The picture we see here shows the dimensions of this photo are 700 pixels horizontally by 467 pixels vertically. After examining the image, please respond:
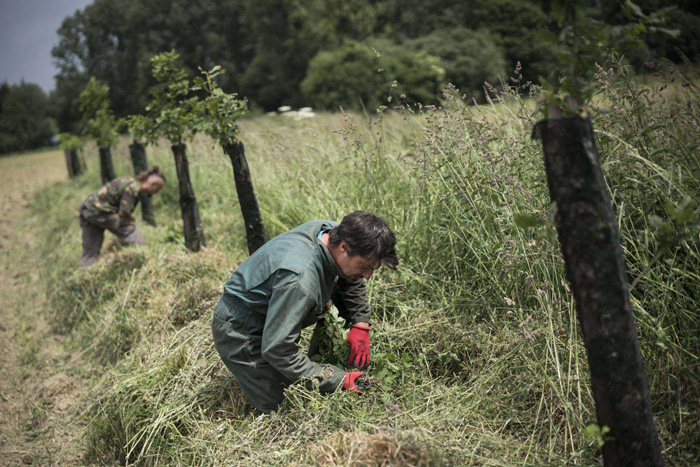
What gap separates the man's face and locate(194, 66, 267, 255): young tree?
1.80m

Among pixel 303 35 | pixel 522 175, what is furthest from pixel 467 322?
pixel 303 35

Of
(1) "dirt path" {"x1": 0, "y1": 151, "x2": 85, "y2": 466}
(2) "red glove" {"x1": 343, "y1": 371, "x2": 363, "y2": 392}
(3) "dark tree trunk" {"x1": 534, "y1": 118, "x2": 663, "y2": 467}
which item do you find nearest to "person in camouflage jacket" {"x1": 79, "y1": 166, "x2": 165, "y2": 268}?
(1) "dirt path" {"x1": 0, "y1": 151, "x2": 85, "y2": 466}

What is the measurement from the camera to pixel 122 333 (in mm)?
4035

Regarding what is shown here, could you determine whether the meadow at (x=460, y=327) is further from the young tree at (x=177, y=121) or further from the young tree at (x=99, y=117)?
the young tree at (x=99, y=117)

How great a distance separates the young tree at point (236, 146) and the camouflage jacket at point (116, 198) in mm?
2062

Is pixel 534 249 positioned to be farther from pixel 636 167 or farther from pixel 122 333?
pixel 122 333

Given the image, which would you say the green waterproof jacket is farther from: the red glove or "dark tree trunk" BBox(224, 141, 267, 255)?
"dark tree trunk" BBox(224, 141, 267, 255)

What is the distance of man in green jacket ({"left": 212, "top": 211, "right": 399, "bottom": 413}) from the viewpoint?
2.31m

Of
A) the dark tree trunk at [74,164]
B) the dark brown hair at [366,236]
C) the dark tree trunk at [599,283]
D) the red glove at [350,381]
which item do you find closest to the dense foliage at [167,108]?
the dark brown hair at [366,236]

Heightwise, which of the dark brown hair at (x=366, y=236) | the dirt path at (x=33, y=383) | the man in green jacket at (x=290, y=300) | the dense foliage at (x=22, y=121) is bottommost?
the dirt path at (x=33, y=383)

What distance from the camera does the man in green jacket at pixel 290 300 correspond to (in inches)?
90.8

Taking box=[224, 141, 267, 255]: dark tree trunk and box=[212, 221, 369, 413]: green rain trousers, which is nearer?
box=[212, 221, 369, 413]: green rain trousers

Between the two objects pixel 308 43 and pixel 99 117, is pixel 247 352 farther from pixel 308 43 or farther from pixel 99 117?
pixel 308 43

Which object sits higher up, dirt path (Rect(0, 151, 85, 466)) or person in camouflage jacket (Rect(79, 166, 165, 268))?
person in camouflage jacket (Rect(79, 166, 165, 268))
